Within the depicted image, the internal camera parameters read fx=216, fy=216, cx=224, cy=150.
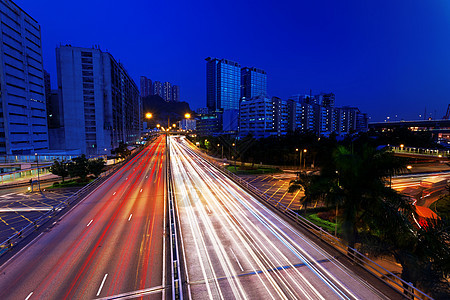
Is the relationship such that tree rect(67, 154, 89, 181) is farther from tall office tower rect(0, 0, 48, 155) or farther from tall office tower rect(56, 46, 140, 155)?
tall office tower rect(56, 46, 140, 155)

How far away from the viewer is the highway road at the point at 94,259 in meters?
10.4

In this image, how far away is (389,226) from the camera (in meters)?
10.7

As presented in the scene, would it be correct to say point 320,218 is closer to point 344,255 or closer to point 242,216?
point 242,216

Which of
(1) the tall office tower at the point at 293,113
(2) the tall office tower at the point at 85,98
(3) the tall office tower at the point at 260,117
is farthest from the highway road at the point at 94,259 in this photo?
(1) the tall office tower at the point at 293,113

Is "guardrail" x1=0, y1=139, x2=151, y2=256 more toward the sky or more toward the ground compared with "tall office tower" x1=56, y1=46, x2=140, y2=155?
more toward the ground

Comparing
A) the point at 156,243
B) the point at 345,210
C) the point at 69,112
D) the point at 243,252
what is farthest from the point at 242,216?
the point at 69,112

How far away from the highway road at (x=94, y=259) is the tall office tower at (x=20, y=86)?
5902 cm

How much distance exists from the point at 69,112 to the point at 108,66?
73.5 feet

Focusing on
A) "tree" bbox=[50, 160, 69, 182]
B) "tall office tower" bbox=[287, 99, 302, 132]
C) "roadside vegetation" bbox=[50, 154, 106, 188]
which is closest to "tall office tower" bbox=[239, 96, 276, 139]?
"tall office tower" bbox=[287, 99, 302, 132]

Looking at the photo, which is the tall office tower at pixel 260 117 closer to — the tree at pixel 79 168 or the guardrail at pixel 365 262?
the tree at pixel 79 168

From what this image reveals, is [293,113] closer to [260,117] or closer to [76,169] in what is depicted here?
[260,117]

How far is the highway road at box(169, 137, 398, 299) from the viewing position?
33.7 ft

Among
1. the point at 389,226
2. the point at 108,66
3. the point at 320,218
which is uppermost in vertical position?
the point at 108,66

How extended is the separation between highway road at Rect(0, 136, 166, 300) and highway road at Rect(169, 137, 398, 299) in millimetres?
2170
